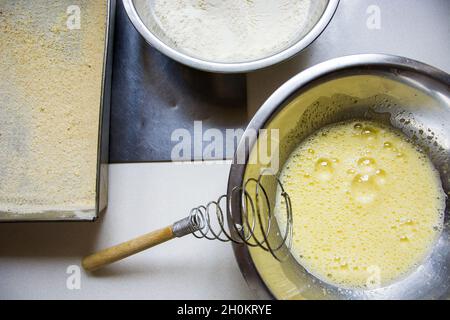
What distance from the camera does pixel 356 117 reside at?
91 centimetres

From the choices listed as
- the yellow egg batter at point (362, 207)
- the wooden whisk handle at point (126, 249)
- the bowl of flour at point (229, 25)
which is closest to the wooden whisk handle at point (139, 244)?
the wooden whisk handle at point (126, 249)

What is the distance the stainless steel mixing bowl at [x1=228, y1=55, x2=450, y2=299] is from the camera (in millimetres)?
790

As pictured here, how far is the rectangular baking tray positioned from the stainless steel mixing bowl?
0.22 meters

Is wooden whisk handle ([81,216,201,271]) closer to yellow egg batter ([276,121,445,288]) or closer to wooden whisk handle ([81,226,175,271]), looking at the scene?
wooden whisk handle ([81,226,175,271])

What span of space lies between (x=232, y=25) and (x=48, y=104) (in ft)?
1.09

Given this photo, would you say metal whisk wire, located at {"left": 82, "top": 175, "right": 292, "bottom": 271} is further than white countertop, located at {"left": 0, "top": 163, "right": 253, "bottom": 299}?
No

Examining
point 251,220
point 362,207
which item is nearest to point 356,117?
point 362,207

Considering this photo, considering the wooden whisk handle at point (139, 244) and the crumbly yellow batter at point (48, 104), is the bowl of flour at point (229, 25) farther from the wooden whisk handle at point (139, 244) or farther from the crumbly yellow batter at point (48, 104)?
the wooden whisk handle at point (139, 244)

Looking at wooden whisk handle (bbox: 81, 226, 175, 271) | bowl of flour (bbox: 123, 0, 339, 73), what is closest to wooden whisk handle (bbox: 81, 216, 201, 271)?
wooden whisk handle (bbox: 81, 226, 175, 271)

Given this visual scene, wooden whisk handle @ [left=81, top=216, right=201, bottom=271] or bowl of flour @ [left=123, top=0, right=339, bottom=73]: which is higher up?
bowl of flour @ [left=123, top=0, right=339, bottom=73]

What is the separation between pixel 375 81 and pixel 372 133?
9 centimetres
